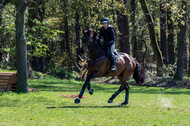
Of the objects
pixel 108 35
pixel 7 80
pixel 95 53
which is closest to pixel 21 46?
pixel 7 80

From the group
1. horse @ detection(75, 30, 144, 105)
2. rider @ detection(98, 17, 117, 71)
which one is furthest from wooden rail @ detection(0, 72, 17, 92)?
rider @ detection(98, 17, 117, 71)

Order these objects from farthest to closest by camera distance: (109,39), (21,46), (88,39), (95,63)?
(21,46) → (109,39) → (95,63) → (88,39)

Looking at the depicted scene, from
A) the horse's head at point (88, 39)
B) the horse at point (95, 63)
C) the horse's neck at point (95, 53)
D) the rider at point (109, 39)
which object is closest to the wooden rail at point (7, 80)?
the horse at point (95, 63)

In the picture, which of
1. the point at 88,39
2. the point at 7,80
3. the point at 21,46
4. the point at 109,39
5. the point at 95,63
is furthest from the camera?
the point at 7,80

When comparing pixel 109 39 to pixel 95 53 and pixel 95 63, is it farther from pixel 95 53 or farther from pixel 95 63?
pixel 95 63

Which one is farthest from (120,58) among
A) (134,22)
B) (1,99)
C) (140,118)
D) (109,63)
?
(134,22)

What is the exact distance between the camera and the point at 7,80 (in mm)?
18422

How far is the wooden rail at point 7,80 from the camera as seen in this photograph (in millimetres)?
18250

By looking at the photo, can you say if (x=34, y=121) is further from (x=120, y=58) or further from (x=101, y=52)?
(x=120, y=58)

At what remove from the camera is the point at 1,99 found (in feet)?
49.6

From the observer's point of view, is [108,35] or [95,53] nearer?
[95,53]

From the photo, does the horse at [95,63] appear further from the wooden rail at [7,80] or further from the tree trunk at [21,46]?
the wooden rail at [7,80]

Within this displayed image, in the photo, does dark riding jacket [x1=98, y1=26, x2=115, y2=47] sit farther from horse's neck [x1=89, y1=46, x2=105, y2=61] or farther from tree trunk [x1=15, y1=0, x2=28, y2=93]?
tree trunk [x1=15, y1=0, x2=28, y2=93]

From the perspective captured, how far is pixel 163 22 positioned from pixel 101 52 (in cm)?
2895
